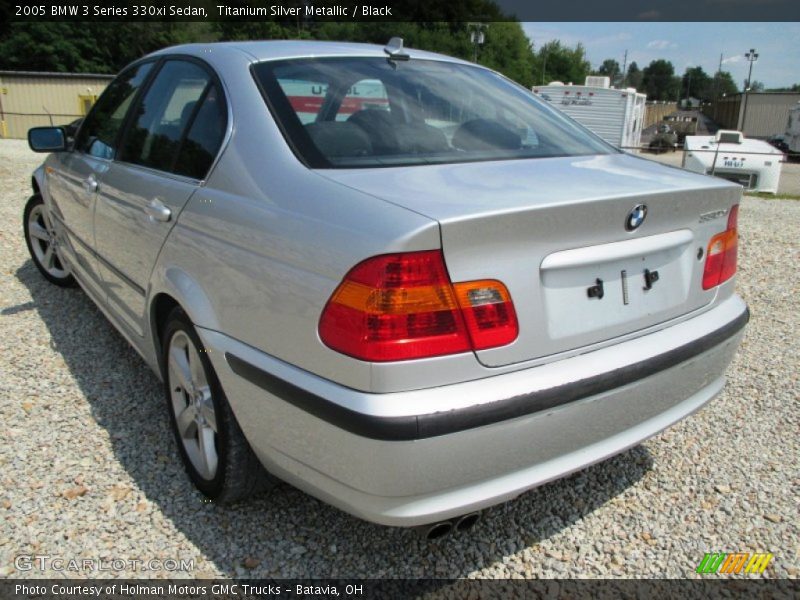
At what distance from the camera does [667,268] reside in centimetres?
205

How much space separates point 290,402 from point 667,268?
49.3 inches

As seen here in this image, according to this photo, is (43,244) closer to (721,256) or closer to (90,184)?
(90,184)

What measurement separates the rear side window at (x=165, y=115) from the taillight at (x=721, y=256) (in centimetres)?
196

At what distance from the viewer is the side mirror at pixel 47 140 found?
3.73 meters

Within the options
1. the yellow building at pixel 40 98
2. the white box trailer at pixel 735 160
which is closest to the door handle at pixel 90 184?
the white box trailer at pixel 735 160

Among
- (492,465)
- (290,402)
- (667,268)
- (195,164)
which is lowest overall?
(492,465)

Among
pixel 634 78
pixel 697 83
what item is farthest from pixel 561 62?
pixel 697 83

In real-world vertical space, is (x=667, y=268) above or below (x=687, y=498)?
above

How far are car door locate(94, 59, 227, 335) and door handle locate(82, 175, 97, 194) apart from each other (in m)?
0.10

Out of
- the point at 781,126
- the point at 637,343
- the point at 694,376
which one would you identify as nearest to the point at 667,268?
the point at 637,343

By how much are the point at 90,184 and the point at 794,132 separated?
42.9m

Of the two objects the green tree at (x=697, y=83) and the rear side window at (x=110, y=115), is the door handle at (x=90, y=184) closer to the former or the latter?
the rear side window at (x=110, y=115)

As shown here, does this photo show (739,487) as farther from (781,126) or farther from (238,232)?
(781,126)

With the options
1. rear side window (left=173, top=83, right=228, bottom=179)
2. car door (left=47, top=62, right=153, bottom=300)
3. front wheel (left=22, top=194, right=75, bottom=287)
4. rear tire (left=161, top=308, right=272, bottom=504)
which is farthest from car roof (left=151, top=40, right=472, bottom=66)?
front wheel (left=22, top=194, right=75, bottom=287)
